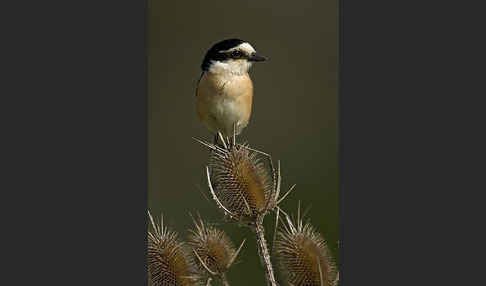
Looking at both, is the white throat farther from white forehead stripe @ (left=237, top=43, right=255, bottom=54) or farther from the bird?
white forehead stripe @ (left=237, top=43, right=255, bottom=54)

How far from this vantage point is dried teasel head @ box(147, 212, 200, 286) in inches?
185

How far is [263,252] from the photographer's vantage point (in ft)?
14.8

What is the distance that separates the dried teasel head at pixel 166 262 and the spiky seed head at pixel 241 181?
477 mm

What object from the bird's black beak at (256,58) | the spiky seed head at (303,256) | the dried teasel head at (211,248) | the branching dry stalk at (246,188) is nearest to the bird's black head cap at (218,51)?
the bird's black beak at (256,58)

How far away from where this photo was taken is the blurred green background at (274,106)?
4672 mm

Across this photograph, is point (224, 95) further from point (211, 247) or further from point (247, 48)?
point (211, 247)

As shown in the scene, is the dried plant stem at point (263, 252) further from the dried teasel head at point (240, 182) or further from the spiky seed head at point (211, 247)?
the spiky seed head at point (211, 247)

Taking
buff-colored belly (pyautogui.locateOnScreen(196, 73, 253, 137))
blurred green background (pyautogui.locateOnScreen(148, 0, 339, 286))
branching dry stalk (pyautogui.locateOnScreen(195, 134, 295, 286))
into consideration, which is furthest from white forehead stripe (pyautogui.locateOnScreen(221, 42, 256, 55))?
branching dry stalk (pyautogui.locateOnScreen(195, 134, 295, 286))

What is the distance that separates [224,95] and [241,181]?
1.28 meters

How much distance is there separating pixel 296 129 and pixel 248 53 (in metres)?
0.83

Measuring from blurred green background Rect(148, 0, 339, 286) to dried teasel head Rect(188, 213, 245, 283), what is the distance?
7cm

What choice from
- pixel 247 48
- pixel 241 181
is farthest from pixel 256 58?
pixel 241 181

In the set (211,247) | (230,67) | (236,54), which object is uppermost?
(236,54)

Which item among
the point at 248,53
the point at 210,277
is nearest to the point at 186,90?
the point at 248,53
